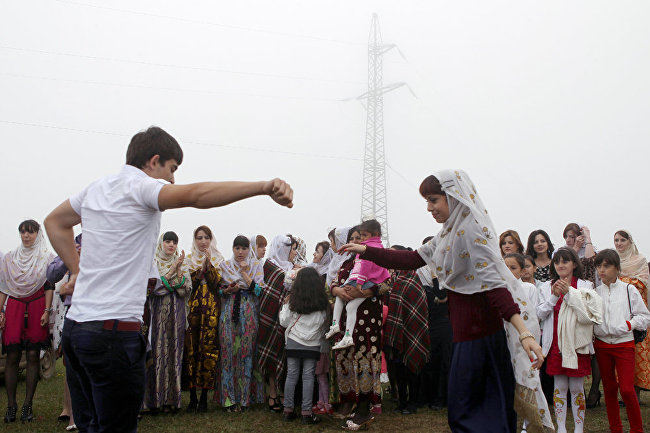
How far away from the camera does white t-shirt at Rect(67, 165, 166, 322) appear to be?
2.34 metres

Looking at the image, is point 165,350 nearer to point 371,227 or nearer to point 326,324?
point 326,324

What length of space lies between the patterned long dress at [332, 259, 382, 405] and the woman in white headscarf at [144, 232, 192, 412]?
1.84 metres

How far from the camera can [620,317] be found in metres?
5.01

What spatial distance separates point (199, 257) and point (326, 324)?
1729 millimetres

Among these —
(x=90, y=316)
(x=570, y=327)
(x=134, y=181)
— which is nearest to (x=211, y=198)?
(x=134, y=181)

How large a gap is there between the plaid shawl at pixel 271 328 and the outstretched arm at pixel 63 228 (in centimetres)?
413

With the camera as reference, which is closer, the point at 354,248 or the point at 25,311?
the point at 354,248

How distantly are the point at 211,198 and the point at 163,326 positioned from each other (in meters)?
4.52

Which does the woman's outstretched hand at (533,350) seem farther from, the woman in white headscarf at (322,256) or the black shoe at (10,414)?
the black shoe at (10,414)

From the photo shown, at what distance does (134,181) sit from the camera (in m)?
2.41

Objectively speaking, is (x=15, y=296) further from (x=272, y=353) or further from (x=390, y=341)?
(x=390, y=341)

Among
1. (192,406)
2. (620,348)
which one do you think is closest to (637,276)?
(620,348)

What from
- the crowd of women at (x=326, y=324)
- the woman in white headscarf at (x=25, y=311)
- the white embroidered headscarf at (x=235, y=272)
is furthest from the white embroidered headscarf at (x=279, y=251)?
the woman in white headscarf at (x=25, y=311)

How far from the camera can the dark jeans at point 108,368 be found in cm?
229
